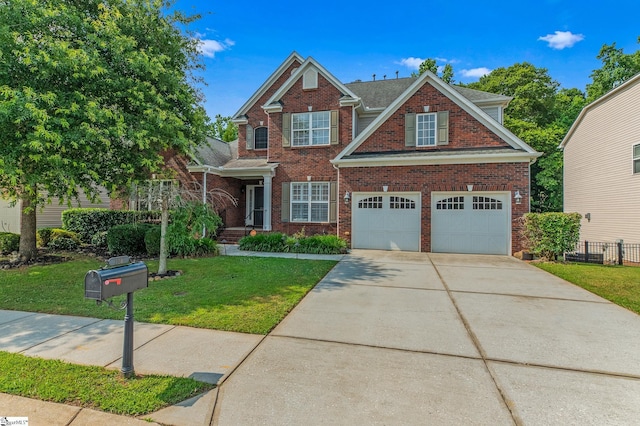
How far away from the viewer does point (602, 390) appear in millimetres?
2930

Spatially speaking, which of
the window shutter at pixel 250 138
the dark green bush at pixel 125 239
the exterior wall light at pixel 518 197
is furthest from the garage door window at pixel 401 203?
the dark green bush at pixel 125 239

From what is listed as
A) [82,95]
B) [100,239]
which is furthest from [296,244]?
[100,239]

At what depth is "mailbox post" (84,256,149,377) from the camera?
8.88 feet

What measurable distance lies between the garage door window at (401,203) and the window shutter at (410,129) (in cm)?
230

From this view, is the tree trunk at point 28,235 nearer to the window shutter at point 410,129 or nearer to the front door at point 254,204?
the front door at point 254,204

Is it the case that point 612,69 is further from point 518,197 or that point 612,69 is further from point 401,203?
point 401,203

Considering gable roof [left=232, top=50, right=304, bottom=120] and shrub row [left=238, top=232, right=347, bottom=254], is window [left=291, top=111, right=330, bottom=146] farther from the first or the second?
shrub row [left=238, top=232, right=347, bottom=254]

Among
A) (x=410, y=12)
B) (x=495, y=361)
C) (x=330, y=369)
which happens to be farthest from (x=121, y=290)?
(x=410, y=12)

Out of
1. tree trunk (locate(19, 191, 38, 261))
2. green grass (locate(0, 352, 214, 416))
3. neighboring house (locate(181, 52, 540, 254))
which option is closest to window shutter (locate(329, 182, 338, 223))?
neighboring house (locate(181, 52, 540, 254))

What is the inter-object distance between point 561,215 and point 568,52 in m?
16.5

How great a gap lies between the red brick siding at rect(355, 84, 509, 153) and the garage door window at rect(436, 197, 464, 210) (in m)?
2.06

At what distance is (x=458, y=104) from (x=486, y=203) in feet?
13.2

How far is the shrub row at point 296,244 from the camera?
38.5ft

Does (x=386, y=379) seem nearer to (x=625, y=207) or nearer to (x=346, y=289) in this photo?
(x=346, y=289)
